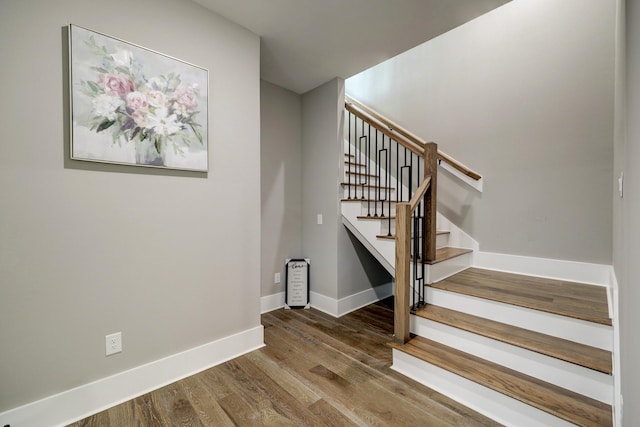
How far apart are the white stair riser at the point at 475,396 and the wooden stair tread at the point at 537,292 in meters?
0.65

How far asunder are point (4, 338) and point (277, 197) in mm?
2229

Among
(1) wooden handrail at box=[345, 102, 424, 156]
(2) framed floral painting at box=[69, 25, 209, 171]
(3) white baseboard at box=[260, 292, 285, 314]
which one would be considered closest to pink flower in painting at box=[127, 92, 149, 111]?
(2) framed floral painting at box=[69, 25, 209, 171]

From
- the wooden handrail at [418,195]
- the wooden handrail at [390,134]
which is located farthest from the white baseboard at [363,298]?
the wooden handrail at [390,134]

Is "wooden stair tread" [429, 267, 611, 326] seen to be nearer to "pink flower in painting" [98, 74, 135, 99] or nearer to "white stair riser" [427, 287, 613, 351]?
"white stair riser" [427, 287, 613, 351]

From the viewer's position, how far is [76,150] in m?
1.47

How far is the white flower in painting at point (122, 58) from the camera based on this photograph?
158 cm

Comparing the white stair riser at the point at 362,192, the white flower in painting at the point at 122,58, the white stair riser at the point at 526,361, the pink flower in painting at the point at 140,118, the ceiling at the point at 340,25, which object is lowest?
the white stair riser at the point at 526,361

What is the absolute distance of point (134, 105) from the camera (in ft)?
5.40

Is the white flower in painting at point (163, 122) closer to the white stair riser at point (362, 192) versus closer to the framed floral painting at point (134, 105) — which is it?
the framed floral painting at point (134, 105)

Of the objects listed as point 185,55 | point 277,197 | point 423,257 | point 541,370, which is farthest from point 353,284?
point 185,55

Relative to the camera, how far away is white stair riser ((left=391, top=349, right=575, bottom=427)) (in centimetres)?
139

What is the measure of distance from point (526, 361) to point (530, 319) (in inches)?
13.2

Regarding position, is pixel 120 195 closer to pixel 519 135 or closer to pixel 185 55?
pixel 185 55

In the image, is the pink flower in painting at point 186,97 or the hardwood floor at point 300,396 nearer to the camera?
the hardwood floor at point 300,396
